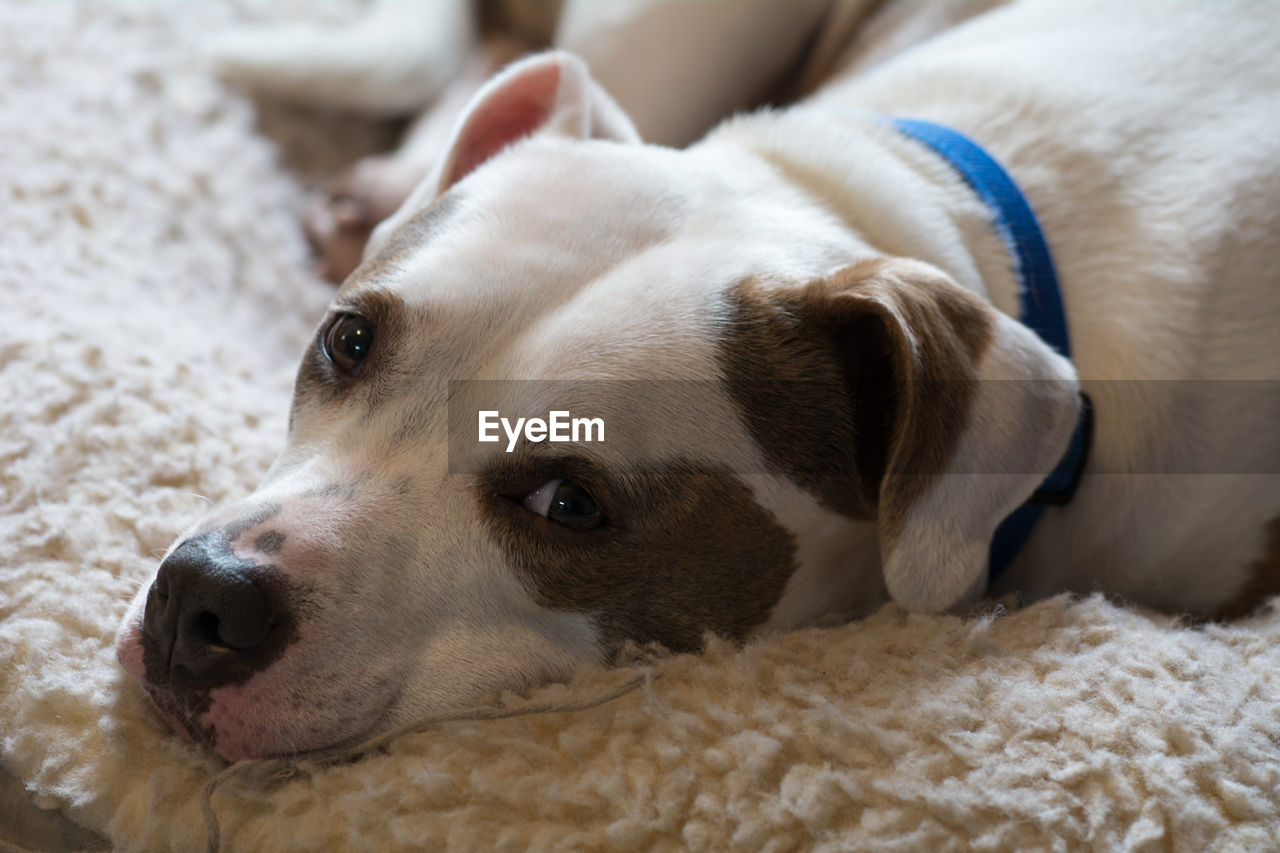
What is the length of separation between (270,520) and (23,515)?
1.43 ft

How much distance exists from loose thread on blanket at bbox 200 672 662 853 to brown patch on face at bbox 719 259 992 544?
0.34 m

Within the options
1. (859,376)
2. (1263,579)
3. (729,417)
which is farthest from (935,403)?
(1263,579)

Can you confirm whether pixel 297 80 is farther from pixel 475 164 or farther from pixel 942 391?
pixel 942 391

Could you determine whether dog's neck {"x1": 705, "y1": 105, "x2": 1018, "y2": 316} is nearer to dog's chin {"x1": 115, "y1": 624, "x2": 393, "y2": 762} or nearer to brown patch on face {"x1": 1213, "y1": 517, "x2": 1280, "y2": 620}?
brown patch on face {"x1": 1213, "y1": 517, "x2": 1280, "y2": 620}

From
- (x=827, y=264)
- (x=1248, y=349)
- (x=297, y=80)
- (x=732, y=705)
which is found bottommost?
(x=732, y=705)

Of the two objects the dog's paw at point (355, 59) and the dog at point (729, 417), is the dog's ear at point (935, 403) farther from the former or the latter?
the dog's paw at point (355, 59)

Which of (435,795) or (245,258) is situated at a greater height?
(245,258)

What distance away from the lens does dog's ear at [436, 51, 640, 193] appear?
71.1 inches

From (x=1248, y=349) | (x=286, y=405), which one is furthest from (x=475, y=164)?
(x=1248, y=349)

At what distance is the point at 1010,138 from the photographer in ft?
5.92

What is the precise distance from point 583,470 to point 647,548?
0.13 meters

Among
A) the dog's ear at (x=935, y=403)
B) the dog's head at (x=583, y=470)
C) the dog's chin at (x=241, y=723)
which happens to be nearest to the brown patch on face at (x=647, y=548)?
the dog's head at (x=583, y=470)

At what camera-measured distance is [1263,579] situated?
5.27 feet
